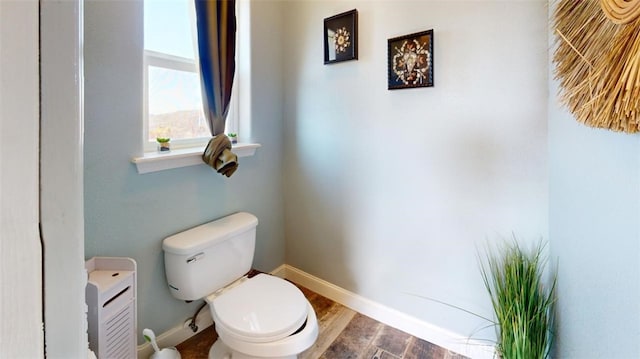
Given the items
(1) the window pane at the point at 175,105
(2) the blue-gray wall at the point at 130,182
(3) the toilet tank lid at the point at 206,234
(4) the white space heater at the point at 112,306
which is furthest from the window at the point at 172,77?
(4) the white space heater at the point at 112,306

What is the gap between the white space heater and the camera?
43.3 inches

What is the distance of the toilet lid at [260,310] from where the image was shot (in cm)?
122

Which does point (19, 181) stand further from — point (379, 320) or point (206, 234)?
point (379, 320)

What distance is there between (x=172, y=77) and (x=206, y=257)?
96 cm

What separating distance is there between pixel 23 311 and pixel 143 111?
1391mm

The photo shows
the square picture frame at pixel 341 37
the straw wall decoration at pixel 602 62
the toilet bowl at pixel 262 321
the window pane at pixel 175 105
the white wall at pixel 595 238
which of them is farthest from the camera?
the square picture frame at pixel 341 37

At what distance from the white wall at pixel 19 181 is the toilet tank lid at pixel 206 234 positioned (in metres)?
1.21

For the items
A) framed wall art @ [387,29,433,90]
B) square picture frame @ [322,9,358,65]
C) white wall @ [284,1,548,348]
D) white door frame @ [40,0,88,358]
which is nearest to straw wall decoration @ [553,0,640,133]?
white wall @ [284,1,548,348]

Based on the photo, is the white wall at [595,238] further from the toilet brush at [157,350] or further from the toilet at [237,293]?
the toilet brush at [157,350]

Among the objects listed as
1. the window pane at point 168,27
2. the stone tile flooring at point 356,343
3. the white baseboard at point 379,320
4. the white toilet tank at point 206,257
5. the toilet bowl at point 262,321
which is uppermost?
the window pane at point 168,27

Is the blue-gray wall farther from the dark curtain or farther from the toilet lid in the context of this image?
the toilet lid

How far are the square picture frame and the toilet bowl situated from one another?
134cm

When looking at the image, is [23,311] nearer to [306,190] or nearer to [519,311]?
[519,311]

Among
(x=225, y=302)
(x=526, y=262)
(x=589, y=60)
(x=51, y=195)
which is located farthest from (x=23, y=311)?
(x=526, y=262)
